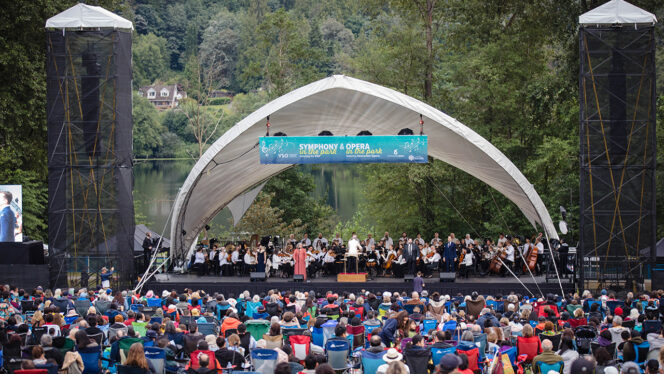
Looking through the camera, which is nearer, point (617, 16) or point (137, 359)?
point (137, 359)

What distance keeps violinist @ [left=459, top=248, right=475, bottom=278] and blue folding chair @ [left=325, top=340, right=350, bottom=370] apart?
10.2 m

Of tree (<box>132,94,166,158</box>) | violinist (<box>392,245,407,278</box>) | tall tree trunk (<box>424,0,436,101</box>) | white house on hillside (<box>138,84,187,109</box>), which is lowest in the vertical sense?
violinist (<box>392,245,407,278</box>)

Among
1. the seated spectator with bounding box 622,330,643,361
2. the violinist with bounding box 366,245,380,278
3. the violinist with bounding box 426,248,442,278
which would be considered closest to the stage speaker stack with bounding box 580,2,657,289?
the violinist with bounding box 426,248,442,278

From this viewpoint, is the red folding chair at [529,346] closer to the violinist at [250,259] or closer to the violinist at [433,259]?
the violinist at [433,259]

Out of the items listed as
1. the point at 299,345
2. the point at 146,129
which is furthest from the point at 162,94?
the point at 299,345

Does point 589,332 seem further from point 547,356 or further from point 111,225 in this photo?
point 111,225

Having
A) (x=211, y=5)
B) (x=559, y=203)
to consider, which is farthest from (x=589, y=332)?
(x=211, y=5)

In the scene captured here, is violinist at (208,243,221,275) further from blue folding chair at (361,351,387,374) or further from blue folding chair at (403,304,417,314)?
blue folding chair at (361,351,387,374)

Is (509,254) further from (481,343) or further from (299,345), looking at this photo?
(299,345)

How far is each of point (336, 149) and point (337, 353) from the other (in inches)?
385

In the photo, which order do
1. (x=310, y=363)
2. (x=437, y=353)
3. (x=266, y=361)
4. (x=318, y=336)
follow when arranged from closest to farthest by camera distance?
(x=310, y=363) → (x=266, y=361) → (x=437, y=353) → (x=318, y=336)

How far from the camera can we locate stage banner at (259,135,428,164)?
66.1ft

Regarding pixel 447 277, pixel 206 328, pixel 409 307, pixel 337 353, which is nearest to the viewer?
pixel 337 353

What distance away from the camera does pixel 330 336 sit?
482 inches
